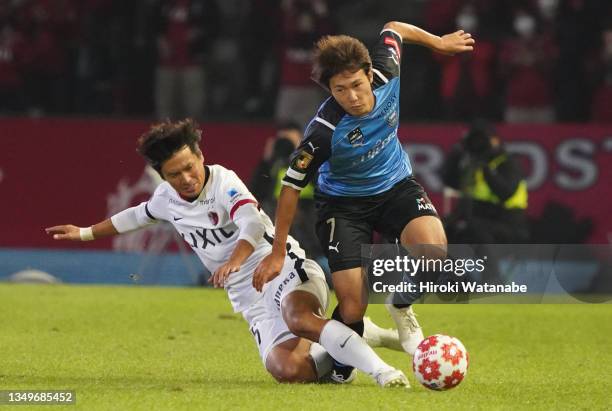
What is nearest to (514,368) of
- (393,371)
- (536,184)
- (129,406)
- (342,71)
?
(393,371)

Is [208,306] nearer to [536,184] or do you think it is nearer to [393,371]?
[536,184]

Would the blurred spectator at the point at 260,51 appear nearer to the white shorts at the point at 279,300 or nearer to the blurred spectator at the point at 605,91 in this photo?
the blurred spectator at the point at 605,91

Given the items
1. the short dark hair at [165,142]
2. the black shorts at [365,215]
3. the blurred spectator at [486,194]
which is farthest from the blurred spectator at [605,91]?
the short dark hair at [165,142]

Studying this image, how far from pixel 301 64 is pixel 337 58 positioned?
8316 millimetres

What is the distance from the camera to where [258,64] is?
52.9ft

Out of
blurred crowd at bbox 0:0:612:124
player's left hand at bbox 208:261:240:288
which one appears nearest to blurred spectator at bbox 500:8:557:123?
blurred crowd at bbox 0:0:612:124

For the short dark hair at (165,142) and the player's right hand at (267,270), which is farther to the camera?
the short dark hair at (165,142)

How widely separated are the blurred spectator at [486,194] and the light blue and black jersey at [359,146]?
5202 mm

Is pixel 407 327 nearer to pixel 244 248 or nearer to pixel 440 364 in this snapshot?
pixel 440 364

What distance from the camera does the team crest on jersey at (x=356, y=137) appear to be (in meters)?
7.29

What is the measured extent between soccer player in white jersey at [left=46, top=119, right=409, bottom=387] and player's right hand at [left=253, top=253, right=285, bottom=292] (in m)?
0.13

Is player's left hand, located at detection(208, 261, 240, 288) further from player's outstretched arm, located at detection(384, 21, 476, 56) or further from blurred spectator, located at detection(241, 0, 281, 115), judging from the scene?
blurred spectator, located at detection(241, 0, 281, 115)

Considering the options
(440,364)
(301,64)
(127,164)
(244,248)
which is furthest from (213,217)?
(301,64)

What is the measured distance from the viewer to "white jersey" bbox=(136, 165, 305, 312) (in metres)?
7.46
